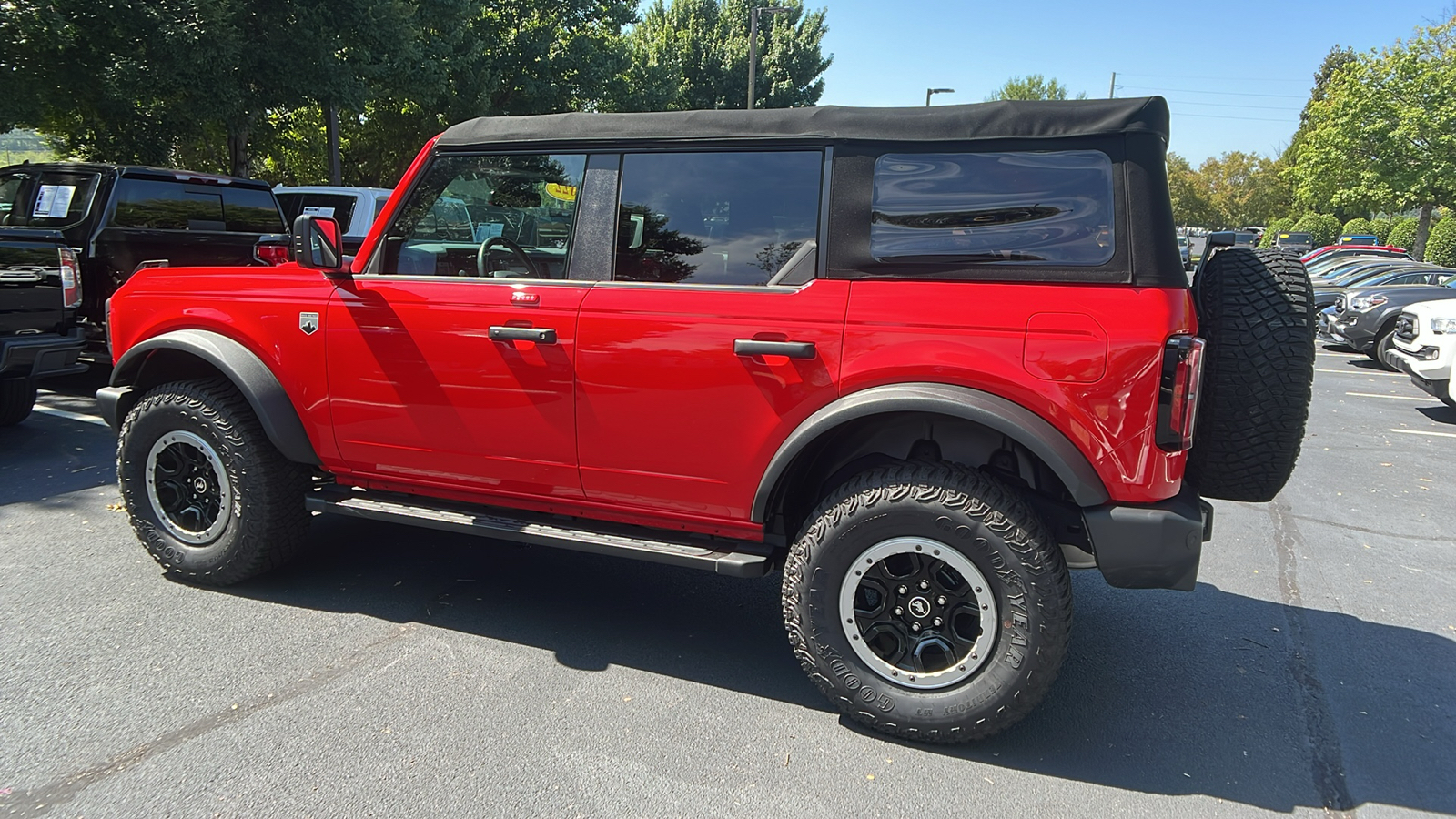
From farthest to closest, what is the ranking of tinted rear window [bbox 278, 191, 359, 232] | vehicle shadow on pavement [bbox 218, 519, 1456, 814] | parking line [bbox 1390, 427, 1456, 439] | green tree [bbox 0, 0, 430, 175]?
1. tinted rear window [bbox 278, 191, 359, 232]
2. green tree [bbox 0, 0, 430, 175]
3. parking line [bbox 1390, 427, 1456, 439]
4. vehicle shadow on pavement [bbox 218, 519, 1456, 814]

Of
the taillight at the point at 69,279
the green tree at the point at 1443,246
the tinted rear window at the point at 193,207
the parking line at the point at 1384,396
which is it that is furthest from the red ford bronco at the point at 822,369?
the green tree at the point at 1443,246

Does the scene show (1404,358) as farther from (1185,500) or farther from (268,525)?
(268,525)

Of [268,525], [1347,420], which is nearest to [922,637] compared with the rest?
[268,525]

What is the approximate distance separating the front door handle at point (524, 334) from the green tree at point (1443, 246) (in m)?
35.2

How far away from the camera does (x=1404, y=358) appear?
951cm

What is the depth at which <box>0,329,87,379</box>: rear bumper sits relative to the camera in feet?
19.1

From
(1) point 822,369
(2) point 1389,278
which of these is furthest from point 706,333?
(2) point 1389,278

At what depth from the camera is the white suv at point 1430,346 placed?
29.3 ft

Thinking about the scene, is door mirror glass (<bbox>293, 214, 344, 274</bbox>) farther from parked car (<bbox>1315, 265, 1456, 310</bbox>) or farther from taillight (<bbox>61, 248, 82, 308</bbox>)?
parked car (<bbox>1315, 265, 1456, 310</bbox>)

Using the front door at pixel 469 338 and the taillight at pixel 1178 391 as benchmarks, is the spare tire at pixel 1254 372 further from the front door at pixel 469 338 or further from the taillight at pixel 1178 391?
the front door at pixel 469 338

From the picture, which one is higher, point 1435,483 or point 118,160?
point 118,160

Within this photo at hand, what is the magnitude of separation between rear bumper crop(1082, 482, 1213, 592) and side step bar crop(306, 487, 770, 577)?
43.6 inches

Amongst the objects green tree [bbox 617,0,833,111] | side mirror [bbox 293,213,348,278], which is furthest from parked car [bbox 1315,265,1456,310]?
green tree [bbox 617,0,833,111]

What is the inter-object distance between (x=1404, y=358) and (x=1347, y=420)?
3.41 ft
